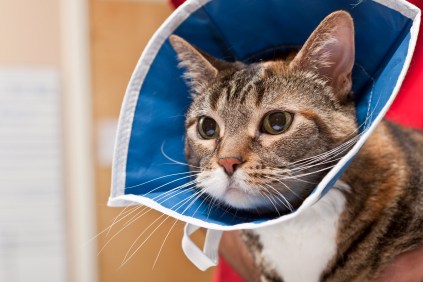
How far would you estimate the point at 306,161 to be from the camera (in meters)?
0.69

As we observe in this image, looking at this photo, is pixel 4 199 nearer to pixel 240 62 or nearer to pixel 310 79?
pixel 240 62

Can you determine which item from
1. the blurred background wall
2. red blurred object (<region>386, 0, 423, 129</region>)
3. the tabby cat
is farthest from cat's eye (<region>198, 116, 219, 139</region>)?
the blurred background wall

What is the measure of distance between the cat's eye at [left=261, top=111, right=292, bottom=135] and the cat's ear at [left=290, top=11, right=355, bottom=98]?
84 millimetres

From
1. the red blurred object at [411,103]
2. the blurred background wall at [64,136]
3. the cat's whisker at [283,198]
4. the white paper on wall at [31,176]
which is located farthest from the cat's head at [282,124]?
the white paper on wall at [31,176]

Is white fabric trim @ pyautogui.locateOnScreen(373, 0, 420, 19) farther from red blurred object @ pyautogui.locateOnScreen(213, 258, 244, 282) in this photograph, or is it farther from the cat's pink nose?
red blurred object @ pyautogui.locateOnScreen(213, 258, 244, 282)

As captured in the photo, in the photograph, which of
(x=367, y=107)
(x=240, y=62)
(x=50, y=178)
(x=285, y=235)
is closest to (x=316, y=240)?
(x=285, y=235)

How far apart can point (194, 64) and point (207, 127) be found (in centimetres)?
11

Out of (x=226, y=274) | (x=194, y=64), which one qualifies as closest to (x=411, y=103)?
(x=194, y=64)

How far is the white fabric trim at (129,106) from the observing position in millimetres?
727

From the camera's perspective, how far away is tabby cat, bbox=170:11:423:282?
2.24 feet

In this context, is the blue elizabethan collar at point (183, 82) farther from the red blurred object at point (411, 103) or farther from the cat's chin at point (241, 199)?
the red blurred object at point (411, 103)

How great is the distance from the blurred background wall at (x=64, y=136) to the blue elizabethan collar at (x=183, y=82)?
113 centimetres

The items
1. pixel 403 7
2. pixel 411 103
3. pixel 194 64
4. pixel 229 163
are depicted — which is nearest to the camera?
pixel 403 7

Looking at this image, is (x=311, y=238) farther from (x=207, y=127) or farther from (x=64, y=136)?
(x=64, y=136)
